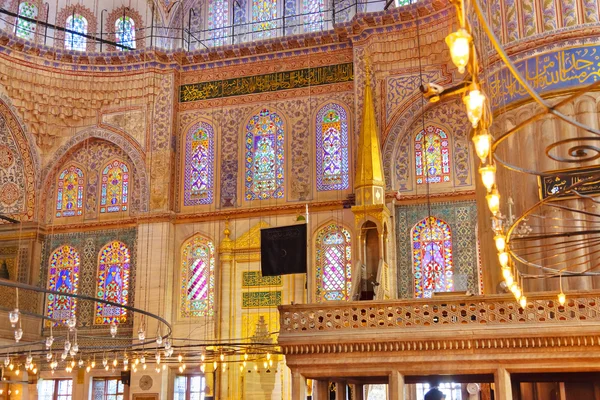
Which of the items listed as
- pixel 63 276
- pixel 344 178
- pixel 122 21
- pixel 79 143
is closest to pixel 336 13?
pixel 344 178

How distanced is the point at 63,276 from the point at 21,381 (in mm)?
2045

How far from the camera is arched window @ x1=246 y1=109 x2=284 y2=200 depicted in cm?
1423

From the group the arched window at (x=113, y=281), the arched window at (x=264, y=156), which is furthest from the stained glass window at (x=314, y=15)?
the arched window at (x=113, y=281)

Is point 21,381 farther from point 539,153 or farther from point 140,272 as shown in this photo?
point 539,153

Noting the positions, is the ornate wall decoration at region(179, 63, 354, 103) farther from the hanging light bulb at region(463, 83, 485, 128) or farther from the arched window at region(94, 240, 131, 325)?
the hanging light bulb at region(463, 83, 485, 128)

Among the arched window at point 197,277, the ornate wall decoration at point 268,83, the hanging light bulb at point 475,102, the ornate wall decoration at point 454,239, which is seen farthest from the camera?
the ornate wall decoration at point 268,83

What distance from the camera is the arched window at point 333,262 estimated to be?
13.3m

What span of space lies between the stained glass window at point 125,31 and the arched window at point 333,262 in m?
5.53

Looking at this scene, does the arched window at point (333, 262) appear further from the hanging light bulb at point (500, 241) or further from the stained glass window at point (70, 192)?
the hanging light bulb at point (500, 241)

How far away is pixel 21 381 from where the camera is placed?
14680 millimetres

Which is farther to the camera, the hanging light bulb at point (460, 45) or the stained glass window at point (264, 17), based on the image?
the stained glass window at point (264, 17)

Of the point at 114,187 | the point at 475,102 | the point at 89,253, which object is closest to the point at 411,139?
the point at 114,187

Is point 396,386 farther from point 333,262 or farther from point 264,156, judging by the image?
point 264,156

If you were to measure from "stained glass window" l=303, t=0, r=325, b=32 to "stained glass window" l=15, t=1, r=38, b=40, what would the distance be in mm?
5137
